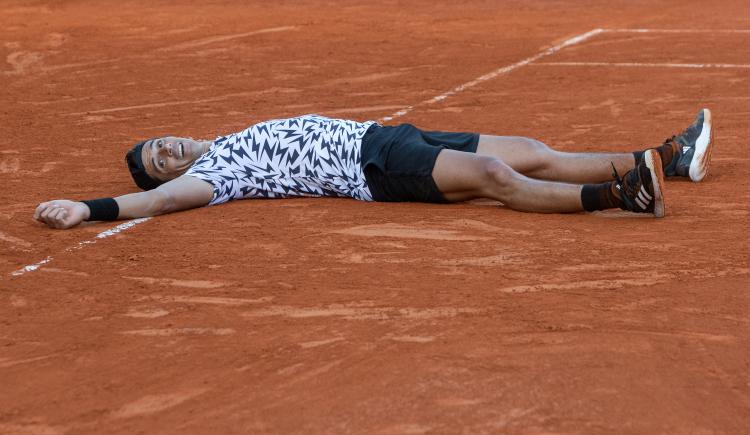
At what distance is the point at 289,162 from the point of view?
6621mm

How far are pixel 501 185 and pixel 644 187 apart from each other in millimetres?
771

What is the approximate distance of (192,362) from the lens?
14.2ft

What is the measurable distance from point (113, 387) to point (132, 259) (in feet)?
5.37

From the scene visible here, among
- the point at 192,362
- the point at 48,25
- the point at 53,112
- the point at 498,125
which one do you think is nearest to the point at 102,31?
the point at 48,25

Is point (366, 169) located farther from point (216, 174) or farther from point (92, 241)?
point (92, 241)

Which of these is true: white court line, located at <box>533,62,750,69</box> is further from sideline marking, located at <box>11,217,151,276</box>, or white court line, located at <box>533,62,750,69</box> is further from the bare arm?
sideline marking, located at <box>11,217,151,276</box>

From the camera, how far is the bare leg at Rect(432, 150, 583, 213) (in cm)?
609

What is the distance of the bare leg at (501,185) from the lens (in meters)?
6.09

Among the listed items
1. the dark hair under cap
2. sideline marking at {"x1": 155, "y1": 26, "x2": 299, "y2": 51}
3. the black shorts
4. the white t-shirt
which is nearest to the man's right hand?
the dark hair under cap

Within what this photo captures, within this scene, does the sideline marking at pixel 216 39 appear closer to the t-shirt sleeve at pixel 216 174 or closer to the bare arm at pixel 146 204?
the t-shirt sleeve at pixel 216 174

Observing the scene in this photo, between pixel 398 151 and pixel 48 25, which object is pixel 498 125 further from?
pixel 48 25

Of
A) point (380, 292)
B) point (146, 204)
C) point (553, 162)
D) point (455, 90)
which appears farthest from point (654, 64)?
point (380, 292)

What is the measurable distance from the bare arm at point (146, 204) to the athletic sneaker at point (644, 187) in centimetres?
233

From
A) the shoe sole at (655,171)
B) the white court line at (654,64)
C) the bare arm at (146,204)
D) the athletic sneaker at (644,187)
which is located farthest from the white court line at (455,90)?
the shoe sole at (655,171)
